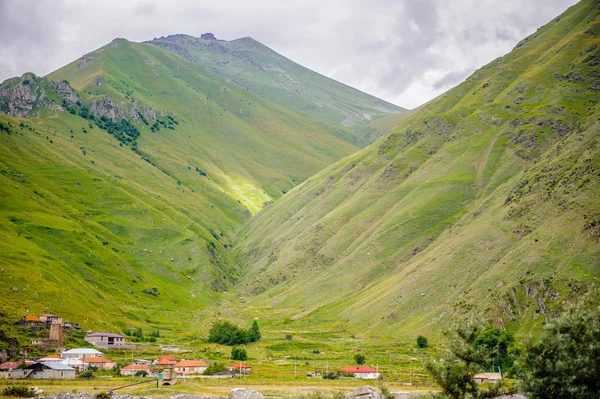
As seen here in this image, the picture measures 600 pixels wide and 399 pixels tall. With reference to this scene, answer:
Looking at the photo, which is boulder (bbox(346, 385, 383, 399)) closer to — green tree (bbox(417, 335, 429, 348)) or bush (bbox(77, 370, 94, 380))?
bush (bbox(77, 370, 94, 380))

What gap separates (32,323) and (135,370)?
94.6 feet

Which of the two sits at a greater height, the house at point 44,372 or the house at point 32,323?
the house at point 32,323

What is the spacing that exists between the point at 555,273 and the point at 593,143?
53.8 m

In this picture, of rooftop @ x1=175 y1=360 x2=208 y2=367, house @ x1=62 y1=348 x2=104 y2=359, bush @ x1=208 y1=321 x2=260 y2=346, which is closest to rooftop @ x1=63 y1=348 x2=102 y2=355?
house @ x1=62 y1=348 x2=104 y2=359

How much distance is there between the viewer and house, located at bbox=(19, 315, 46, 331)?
125 m

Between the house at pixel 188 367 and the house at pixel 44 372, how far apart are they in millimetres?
20349

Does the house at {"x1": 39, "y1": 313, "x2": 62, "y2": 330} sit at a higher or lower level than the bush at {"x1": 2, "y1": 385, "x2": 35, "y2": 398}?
higher

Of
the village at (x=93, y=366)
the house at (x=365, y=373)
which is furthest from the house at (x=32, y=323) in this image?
the house at (x=365, y=373)

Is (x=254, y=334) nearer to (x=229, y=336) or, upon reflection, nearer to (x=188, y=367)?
(x=229, y=336)

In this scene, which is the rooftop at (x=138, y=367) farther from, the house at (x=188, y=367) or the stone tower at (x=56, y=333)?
the stone tower at (x=56, y=333)

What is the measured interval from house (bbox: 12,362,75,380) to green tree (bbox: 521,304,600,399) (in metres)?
83.2

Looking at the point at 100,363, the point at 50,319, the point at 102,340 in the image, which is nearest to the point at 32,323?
the point at 50,319

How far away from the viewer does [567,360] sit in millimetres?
48781

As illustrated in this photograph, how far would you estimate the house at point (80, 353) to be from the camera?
12045 cm
